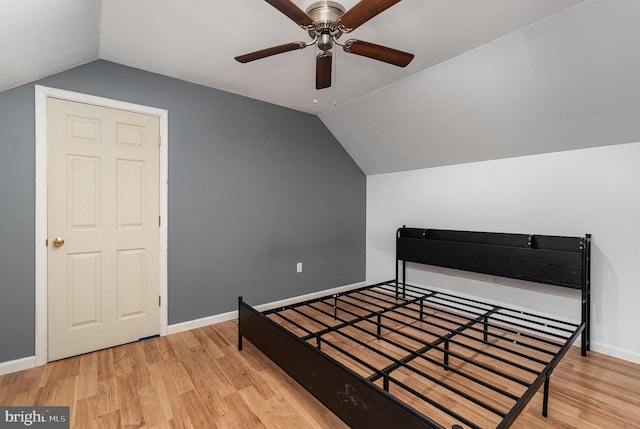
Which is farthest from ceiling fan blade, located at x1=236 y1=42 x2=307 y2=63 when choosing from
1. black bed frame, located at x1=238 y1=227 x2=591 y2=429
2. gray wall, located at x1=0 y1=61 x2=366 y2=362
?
black bed frame, located at x1=238 y1=227 x2=591 y2=429

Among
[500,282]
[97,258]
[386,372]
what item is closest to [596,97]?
[500,282]

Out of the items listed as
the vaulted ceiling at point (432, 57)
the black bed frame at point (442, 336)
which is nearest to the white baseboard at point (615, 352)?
the black bed frame at point (442, 336)

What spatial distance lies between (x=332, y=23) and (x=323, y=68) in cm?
35

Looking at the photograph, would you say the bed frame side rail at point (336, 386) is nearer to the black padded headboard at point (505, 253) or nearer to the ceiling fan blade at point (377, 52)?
the ceiling fan blade at point (377, 52)

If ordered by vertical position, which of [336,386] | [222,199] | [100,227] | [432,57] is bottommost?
[336,386]

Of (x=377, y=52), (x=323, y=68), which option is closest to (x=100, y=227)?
(x=323, y=68)

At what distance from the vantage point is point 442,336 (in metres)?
2.04

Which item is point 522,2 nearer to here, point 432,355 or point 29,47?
point 432,355

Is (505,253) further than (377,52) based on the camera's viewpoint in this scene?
Yes

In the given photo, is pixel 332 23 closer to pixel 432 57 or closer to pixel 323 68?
pixel 323 68

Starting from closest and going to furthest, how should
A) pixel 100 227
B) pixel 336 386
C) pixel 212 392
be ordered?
pixel 336 386 < pixel 212 392 < pixel 100 227

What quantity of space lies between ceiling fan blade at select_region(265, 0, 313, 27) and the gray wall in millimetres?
1677

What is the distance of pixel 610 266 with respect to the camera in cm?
226

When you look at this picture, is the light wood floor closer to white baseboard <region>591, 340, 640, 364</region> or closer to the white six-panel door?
white baseboard <region>591, 340, 640, 364</region>
